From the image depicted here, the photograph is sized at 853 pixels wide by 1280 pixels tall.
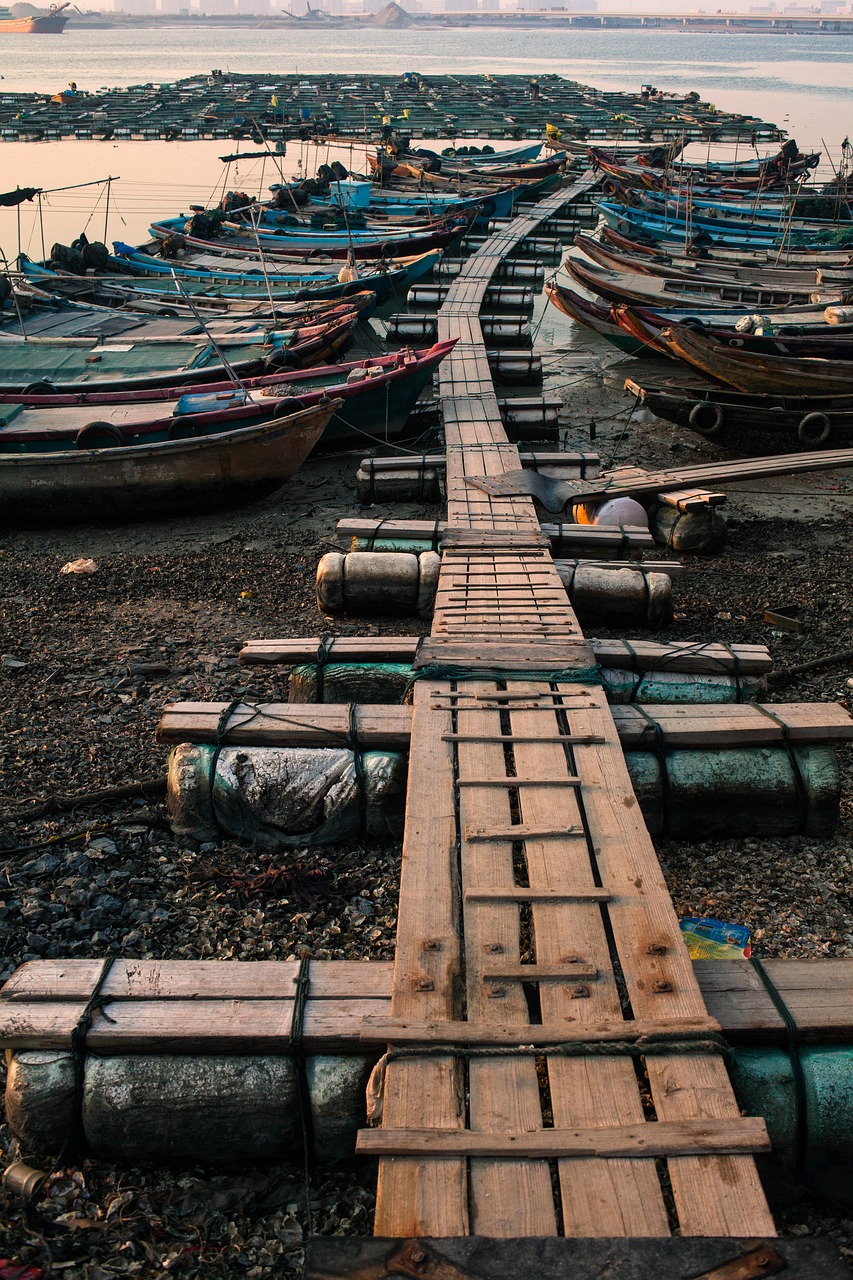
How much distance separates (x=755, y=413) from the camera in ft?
43.7

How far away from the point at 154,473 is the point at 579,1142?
32.3ft

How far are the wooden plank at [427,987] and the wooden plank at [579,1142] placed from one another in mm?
50

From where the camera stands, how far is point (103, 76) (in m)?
88.1

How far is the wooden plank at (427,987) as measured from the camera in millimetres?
3117

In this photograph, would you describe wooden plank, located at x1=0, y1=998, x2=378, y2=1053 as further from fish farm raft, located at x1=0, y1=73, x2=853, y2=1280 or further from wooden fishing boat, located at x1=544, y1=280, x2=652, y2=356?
wooden fishing boat, located at x1=544, y1=280, x2=652, y2=356

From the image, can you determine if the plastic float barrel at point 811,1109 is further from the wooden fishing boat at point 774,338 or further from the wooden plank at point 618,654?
the wooden fishing boat at point 774,338

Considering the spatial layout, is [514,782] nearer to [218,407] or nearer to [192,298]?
[218,407]

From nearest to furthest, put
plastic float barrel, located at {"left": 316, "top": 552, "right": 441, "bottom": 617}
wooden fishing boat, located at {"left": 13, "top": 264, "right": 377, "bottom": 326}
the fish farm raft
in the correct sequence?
the fish farm raft < plastic float barrel, located at {"left": 316, "top": 552, "right": 441, "bottom": 617} < wooden fishing boat, located at {"left": 13, "top": 264, "right": 377, "bottom": 326}

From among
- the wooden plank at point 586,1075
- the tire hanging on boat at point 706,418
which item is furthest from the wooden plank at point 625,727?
the tire hanging on boat at point 706,418

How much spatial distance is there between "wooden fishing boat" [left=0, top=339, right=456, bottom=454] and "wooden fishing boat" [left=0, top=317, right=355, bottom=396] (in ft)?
1.31

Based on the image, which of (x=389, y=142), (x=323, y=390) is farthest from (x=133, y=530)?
(x=389, y=142)

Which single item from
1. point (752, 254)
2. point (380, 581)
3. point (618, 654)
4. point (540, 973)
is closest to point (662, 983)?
point (540, 973)

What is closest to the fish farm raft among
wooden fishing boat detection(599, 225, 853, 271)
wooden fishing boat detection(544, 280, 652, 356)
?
wooden fishing boat detection(544, 280, 652, 356)

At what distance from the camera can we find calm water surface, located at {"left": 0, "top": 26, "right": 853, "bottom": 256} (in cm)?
3519
